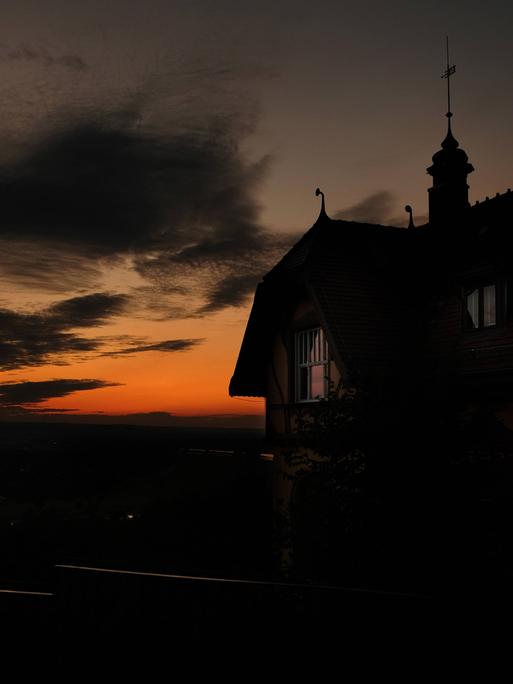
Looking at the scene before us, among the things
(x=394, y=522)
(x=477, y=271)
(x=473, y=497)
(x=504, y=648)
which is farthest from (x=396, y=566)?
(x=477, y=271)

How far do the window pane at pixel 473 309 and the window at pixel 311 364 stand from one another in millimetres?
3437

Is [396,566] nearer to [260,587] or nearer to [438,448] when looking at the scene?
[438,448]

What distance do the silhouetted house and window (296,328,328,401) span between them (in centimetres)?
3

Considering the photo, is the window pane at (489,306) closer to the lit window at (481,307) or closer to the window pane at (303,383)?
the lit window at (481,307)

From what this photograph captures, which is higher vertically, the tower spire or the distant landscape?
the tower spire

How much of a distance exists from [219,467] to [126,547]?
37.9 ft

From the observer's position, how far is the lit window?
1359 cm

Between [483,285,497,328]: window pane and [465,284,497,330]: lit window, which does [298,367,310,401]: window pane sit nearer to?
[465,284,497,330]: lit window

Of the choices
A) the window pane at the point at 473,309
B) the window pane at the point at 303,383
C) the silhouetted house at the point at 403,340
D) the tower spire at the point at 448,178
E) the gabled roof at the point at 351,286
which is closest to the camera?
the silhouetted house at the point at 403,340

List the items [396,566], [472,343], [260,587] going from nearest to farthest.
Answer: [260,587], [396,566], [472,343]

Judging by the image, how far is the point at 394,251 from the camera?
16438 millimetres

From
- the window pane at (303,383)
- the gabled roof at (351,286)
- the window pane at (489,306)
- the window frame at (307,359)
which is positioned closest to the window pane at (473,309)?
the window pane at (489,306)

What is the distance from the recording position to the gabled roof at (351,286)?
14.9 m

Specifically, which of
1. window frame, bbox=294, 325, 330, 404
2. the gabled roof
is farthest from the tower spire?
window frame, bbox=294, 325, 330, 404
